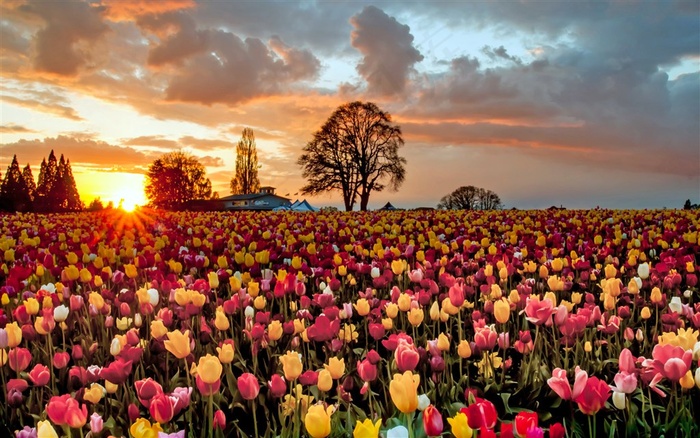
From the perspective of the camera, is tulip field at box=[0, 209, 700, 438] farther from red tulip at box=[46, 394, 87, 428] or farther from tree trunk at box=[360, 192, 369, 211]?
tree trunk at box=[360, 192, 369, 211]

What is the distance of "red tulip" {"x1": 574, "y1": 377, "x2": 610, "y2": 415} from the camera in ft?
8.54

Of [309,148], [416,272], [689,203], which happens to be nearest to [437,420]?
[416,272]

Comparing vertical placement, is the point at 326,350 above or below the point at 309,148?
below

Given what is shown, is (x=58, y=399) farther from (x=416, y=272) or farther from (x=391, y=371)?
(x=416, y=272)

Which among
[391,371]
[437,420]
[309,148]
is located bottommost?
[391,371]

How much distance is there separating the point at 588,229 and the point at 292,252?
634 cm

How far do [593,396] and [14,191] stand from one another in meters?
129

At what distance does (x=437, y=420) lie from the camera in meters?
2.27

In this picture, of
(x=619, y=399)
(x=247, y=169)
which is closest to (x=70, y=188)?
(x=247, y=169)

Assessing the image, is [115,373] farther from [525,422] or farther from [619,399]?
[619,399]

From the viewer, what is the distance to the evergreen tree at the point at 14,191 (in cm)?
11138

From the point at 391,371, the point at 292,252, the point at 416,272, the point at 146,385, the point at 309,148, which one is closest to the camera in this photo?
the point at 146,385

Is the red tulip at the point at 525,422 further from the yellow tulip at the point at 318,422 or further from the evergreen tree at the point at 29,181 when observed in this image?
the evergreen tree at the point at 29,181

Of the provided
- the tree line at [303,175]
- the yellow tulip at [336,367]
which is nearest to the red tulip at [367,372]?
the yellow tulip at [336,367]
